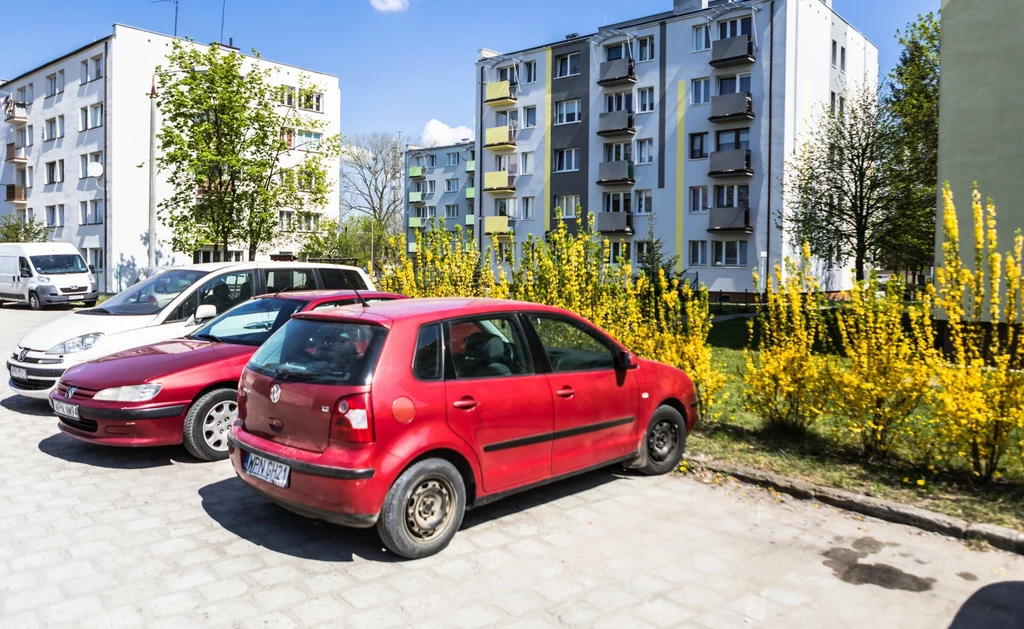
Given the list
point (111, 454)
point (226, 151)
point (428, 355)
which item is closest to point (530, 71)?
point (226, 151)

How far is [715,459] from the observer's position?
7211 mm

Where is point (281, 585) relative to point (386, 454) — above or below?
→ below

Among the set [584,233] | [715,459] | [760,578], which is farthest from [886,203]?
[760,578]

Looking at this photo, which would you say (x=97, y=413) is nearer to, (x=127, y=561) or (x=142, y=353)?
(x=142, y=353)

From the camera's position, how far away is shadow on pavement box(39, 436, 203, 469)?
7309 millimetres

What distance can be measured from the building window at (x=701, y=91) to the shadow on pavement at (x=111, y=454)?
3815 centimetres

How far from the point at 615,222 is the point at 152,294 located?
3607cm

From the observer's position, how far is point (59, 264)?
31.7 meters

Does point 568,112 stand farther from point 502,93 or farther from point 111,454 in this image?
point 111,454

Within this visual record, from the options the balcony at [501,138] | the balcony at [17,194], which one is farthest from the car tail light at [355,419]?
the balcony at [17,194]

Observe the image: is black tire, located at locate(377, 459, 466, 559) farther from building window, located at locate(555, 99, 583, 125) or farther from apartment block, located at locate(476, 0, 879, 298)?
building window, located at locate(555, 99, 583, 125)

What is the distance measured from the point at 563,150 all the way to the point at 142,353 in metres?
41.4

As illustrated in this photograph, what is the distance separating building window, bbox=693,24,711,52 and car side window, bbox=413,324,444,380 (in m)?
39.9

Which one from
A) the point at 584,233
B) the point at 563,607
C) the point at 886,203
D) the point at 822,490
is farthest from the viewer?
the point at 886,203
